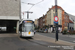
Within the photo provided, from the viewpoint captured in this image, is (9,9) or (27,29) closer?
(27,29)

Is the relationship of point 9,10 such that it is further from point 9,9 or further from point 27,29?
point 27,29

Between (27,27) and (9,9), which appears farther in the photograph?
(9,9)

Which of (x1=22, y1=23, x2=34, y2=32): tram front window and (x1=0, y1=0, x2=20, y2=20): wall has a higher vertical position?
(x1=0, y1=0, x2=20, y2=20): wall

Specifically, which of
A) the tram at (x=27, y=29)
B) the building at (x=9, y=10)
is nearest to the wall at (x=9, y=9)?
the building at (x=9, y=10)

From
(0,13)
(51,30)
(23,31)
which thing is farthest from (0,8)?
(51,30)

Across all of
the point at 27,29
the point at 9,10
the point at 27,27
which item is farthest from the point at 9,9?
the point at 27,29

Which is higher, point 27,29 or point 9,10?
point 9,10

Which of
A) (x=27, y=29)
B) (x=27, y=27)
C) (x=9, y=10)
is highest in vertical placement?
(x=9, y=10)

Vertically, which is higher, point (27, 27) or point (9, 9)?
point (9, 9)

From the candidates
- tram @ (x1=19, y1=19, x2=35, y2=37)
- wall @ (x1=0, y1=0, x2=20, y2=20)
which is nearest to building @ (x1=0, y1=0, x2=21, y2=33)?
wall @ (x1=0, y1=0, x2=20, y2=20)

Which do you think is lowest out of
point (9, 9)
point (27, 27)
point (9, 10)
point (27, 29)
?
point (27, 29)

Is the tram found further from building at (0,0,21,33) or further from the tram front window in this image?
building at (0,0,21,33)

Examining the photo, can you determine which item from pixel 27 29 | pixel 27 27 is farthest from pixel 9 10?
pixel 27 29

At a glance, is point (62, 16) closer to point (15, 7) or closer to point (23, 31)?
point (15, 7)
